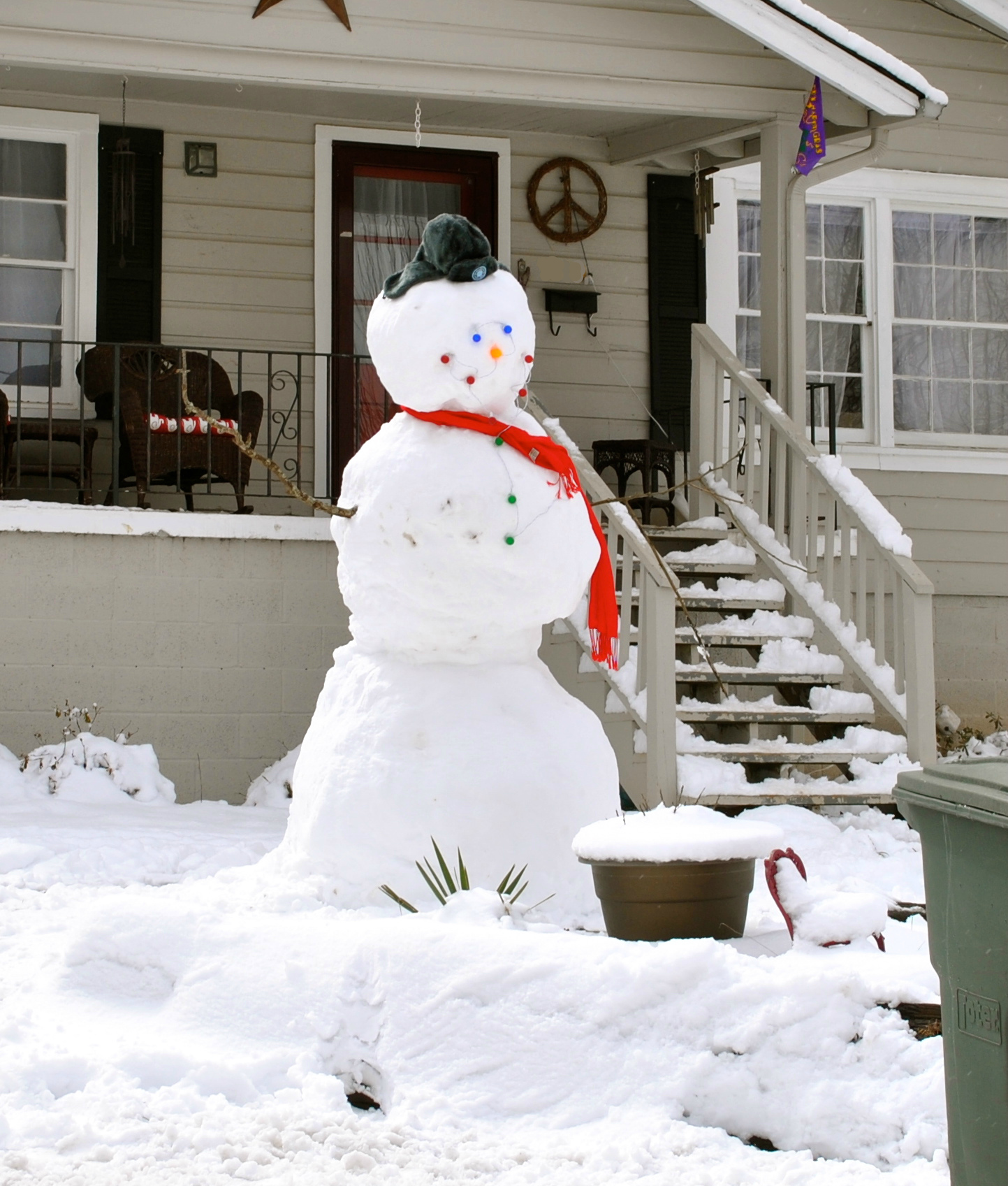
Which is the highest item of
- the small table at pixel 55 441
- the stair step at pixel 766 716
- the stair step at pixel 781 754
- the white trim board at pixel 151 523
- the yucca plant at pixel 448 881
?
the small table at pixel 55 441

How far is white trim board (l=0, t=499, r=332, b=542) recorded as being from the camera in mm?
7195

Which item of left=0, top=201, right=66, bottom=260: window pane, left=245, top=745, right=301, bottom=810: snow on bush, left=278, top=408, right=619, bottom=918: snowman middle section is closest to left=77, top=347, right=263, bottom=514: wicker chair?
left=0, top=201, right=66, bottom=260: window pane

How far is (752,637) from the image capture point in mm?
7359

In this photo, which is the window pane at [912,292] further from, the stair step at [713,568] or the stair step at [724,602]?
the stair step at [724,602]

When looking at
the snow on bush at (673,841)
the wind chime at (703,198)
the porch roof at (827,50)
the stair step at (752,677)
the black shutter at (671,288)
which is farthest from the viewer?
the black shutter at (671,288)

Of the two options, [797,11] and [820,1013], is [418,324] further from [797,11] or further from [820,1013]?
[797,11]

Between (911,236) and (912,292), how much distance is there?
39 cm

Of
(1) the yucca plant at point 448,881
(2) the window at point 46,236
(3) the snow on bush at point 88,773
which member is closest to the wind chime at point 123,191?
(2) the window at point 46,236

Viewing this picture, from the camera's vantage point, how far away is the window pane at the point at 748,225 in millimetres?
9711

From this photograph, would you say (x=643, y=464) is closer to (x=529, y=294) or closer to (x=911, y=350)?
(x=529, y=294)

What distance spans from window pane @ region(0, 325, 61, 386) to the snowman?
4.21m

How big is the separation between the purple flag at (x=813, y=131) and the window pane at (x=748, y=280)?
1837mm

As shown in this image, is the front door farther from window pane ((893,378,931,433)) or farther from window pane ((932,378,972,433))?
window pane ((932,378,972,433))

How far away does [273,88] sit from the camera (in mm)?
8469
